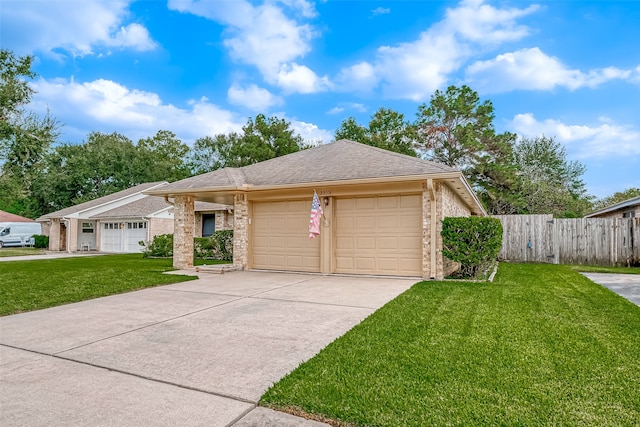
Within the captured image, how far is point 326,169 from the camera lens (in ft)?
35.2

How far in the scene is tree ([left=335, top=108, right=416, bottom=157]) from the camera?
26.0 metres

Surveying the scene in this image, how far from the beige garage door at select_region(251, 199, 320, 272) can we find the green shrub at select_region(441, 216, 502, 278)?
11.9 ft

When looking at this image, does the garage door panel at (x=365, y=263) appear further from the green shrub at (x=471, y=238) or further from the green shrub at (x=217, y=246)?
the green shrub at (x=217, y=246)

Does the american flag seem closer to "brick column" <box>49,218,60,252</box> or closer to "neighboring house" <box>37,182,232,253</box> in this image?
"neighboring house" <box>37,182,232,253</box>

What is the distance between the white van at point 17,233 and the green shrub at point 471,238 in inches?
1287

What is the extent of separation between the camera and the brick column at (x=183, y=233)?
1213cm

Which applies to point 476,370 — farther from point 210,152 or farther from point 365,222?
point 210,152

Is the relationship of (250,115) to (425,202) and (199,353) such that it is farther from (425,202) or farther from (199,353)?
(199,353)

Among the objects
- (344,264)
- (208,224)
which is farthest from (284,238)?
(208,224)

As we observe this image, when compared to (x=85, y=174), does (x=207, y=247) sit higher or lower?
lower

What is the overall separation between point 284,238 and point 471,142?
672 inches

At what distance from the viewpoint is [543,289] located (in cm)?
780

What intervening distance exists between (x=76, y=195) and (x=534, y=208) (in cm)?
3733

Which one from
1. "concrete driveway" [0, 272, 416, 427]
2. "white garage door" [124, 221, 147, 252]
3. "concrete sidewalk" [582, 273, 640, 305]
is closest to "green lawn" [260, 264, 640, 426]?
"concrete driveway" [0, 272, 416, 427]
